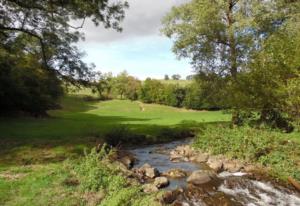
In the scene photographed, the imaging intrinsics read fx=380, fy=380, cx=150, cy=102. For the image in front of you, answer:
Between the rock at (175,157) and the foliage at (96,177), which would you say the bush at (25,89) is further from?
the foliage at (96,177)

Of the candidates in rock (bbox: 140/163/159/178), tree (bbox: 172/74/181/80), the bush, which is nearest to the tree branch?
rock (bbox: 140/163/159/178)

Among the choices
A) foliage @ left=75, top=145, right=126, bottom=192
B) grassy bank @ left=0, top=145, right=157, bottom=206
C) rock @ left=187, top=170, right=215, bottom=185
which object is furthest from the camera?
rock @ left=187, top=170, right=215, bottom=185

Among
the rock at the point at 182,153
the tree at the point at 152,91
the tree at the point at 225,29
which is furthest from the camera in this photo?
the tree at the point at 152,91

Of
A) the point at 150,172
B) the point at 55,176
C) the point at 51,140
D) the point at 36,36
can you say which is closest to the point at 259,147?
the point at 150,172

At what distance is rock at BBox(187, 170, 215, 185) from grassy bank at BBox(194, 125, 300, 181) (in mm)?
2734

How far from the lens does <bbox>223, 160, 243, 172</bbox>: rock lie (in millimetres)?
17905

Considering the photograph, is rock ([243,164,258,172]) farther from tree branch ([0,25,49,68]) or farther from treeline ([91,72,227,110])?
treeline ([91,72,227,110])

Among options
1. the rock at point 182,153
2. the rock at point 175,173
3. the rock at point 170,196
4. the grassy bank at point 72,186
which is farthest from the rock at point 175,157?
the grassy bank at point 72,186

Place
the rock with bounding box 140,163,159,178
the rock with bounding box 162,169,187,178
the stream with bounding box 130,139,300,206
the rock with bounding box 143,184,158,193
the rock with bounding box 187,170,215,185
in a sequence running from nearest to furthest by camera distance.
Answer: the stream with bounding box 130,139,300,206 → the rock with bounding box 143,184,158,193 → the rock with bounding box 187,170,215,185 → the rock with bounding box 140,163,159,178 → the rock with bounding box 162,169,187,178

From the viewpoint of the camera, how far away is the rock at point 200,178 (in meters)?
15.6

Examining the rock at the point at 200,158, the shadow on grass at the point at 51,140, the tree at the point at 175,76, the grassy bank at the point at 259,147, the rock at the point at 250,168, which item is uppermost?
the tree at the point at 175,76

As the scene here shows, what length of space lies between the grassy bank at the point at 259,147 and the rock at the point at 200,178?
2734 mm

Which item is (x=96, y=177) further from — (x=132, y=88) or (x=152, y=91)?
(x=132, y=88)

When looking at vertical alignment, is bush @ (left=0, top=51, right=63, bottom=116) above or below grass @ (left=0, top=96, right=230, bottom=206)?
above
